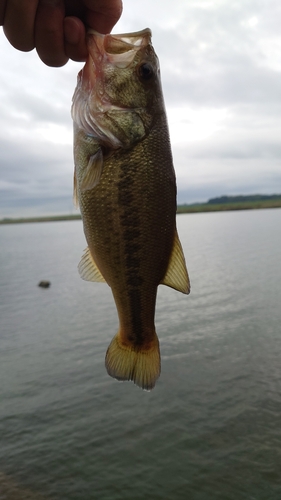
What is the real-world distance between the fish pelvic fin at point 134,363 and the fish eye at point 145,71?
193 cm

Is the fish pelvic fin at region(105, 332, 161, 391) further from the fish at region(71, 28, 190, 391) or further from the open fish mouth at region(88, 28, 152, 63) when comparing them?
the open fish mouth at region(88, 28, 152, 63)

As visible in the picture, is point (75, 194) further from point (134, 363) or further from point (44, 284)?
point (44, 284)

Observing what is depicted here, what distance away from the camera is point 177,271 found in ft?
9.95

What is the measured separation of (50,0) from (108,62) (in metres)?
0.53

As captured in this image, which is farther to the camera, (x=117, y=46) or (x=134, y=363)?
(x=134, y=363)

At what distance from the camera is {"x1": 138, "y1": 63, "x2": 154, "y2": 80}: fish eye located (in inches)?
115

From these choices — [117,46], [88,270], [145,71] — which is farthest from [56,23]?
[88,270]

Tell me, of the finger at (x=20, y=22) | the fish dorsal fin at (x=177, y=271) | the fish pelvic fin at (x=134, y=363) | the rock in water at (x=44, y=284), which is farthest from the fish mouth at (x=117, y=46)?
the rock in water at (x=44, y=284)

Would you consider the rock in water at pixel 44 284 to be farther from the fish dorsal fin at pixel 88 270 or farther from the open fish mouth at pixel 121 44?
the open fish mouth at pixel 121 44

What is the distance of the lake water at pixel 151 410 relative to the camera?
34.1ft

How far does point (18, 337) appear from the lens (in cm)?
2270

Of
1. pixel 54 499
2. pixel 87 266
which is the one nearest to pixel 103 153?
pixel 87 266

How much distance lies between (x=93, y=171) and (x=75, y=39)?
3.18 feet

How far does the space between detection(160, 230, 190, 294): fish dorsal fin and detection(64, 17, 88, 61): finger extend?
1431mm
